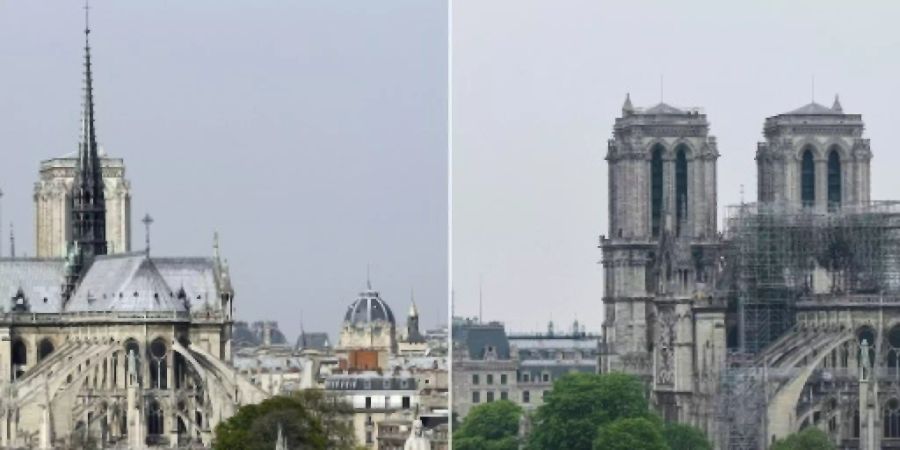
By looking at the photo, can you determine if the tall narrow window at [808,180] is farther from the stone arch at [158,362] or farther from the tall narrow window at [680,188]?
the stone arch at [158,362]

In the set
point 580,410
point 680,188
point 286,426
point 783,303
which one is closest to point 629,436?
point 580,410

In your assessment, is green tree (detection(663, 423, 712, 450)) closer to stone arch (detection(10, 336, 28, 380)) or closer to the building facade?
the building facade

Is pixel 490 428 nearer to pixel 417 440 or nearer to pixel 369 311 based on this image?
pixel 417 440

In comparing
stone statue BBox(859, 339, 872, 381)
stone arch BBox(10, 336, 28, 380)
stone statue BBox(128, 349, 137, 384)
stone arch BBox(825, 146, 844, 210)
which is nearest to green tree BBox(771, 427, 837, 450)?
stone statue BBox(859, 339, 872, 381)

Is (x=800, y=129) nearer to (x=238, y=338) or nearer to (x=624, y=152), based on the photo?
(x=624, y=152)

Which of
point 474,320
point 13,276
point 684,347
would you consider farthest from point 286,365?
point 474,320
